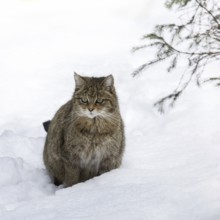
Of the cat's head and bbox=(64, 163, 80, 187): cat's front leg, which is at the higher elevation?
the cat's head

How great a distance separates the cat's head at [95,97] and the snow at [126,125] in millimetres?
738

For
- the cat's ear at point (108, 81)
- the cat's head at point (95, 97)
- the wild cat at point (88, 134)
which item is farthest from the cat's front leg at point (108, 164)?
the cat's ear at point (108, 81)

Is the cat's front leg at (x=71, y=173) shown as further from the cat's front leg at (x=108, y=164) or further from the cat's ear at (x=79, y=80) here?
the cat's ear at (x=79, y=80)

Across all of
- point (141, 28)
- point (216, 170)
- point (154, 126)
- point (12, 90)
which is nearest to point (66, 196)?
point (216, 170)

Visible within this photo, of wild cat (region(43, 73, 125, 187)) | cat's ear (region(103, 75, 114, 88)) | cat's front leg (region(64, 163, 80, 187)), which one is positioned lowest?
cat's front leg (region(64, 163, 80, 187))

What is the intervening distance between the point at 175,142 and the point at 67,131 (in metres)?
1.86

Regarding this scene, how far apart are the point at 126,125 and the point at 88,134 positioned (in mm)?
3258

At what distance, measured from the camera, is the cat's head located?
5.96 m

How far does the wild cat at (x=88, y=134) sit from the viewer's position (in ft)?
19.8

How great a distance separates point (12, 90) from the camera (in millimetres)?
12438

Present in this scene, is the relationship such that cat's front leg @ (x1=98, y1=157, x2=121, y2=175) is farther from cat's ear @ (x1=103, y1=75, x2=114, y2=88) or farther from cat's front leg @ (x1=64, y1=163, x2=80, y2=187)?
cat's ear @ (x1=103, y1=75, x2=114, y2=88)

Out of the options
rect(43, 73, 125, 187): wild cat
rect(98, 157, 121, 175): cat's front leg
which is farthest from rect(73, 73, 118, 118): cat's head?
rect(98, 157, 121, 175): cat's front leg

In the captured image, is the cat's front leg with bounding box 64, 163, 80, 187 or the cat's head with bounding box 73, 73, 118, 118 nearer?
the cat's head with bounding box 73, 73, 118, 118

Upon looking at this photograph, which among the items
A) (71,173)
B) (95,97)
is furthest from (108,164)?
(95,97)
